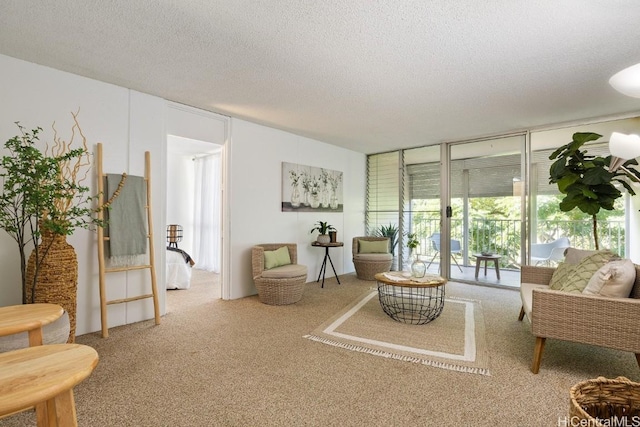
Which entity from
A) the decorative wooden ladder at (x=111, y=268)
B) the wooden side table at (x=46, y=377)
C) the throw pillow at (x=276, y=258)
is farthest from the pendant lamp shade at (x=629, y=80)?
the decorative wooden ladder at (x=111, y=268)

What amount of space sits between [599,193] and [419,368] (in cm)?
245

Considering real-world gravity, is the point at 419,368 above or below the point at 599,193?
below

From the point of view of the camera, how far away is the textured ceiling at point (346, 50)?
1970 millimetres

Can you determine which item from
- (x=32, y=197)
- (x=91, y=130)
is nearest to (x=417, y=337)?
(x=32, y=197)

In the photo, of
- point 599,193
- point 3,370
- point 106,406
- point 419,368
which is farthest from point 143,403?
point 599,193

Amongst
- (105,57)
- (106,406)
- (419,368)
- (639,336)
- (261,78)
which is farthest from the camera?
(261,78)

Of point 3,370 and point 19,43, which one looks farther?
point 19,43

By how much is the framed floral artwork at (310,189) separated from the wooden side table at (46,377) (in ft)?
12.3

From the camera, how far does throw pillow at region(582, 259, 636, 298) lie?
208cm

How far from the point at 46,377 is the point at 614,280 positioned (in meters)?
2.96

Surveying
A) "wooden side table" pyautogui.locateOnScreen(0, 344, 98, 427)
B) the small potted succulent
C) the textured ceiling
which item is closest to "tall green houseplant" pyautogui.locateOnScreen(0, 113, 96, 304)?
the textured ceiling

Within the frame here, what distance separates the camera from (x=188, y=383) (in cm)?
208

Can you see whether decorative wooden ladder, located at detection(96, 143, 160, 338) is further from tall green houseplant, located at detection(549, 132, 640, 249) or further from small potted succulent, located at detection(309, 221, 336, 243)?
tall green houseplant, located at detection(549, 132, 640, 249)

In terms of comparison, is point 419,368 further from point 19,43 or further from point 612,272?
point 19,43
